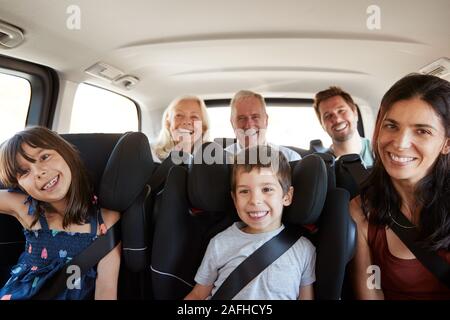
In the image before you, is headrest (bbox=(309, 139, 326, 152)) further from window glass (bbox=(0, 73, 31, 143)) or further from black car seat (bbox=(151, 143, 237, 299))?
window glass (bbox=(0, 73, 31, 143))

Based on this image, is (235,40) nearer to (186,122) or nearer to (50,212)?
(186,122)

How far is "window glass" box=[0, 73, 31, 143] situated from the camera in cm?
182

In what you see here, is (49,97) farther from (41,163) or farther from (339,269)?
(339,269)

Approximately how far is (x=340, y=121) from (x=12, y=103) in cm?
207

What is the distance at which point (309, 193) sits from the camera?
102 centimetres

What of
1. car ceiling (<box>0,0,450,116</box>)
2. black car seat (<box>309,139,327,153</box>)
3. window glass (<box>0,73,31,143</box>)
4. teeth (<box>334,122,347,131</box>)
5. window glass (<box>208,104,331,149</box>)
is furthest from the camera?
window glass (<box>208,104,331,149</box>)

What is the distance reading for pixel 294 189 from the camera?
3.58 ft

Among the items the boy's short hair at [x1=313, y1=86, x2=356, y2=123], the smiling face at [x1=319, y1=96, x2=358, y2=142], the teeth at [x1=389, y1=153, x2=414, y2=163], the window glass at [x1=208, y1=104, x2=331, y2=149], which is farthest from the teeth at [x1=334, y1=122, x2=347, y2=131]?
the teeth at [x1=389, y1=153, x2=414, y2=163]

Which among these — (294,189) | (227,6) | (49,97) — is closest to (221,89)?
(227,6)

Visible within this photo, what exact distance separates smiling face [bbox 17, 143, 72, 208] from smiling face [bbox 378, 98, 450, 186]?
1141mm

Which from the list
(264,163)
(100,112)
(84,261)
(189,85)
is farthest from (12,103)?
(264,163)

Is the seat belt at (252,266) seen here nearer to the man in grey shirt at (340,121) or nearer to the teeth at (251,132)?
the teeth at (251,132)

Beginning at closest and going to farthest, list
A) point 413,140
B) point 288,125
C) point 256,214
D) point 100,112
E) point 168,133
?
point 413,140
point 256,214
point 168,133
point 100,112
point 288,125

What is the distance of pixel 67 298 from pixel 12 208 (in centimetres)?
41
